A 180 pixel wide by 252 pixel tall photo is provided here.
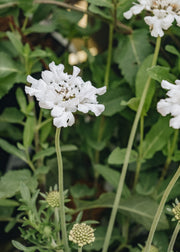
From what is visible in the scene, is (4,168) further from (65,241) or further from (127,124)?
(65,241)

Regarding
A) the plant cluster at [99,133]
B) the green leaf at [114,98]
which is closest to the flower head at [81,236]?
the plant cluster at [99,133]

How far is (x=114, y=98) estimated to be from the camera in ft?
1.69

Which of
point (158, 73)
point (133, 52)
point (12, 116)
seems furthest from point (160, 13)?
point (12, 116)

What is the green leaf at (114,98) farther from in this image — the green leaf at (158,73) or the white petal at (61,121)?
the white petal at (61,121)

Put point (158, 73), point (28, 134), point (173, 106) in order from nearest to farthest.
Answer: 1. point (173, 106)
2. point (158, 73)
3. point (28, 134)

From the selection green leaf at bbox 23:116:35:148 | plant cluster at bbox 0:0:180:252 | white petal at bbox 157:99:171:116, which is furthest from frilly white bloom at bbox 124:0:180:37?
green leaf at bbox 23:116:35:148

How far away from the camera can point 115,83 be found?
1.73 feet

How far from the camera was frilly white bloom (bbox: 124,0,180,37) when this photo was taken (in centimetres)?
34

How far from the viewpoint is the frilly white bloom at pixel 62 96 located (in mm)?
270

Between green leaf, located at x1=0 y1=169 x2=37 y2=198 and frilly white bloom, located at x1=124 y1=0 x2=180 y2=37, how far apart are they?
23 centimetres

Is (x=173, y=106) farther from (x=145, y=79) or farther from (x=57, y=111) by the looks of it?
(x=145, y=79)

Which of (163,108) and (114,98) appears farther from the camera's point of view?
(114,98)

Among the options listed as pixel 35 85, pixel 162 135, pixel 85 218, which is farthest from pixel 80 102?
pixel 85 218

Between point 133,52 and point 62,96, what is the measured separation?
0.83 ft
